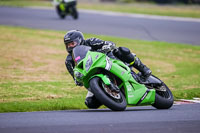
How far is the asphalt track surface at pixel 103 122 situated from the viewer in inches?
235

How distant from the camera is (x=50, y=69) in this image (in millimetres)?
14375

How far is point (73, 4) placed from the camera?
26.8m

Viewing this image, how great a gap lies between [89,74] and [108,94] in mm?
436

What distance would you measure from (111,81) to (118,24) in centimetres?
1755

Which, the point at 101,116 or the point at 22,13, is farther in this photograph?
the point at 22,13

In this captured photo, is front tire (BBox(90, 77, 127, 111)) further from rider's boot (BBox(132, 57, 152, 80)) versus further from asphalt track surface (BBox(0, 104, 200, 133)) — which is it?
rider's boot (BBox(132, 57, 152, 80))

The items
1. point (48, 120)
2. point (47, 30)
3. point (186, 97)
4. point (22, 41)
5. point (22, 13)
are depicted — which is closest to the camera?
point (48, 120)

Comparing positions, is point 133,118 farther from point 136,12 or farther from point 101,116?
point 136,12

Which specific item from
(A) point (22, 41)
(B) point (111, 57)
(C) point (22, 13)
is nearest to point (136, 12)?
(C) point (22, 13)

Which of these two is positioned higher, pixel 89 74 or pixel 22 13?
pixel 89 74

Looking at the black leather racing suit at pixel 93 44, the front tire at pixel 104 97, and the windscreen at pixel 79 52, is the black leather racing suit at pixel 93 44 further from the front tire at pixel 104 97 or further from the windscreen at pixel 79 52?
the front tire at pixel 104 97

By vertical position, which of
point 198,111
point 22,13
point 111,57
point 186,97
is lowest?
point 22,13

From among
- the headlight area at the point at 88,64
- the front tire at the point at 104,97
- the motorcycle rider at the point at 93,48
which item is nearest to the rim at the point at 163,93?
the motorcycle rider at the point at 93,48

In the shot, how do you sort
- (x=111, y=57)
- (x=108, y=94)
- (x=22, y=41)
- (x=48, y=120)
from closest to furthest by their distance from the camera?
(x=48, y=120) < (x=108, y=94) < (x=111, y=57) < (x=22, y=41)
